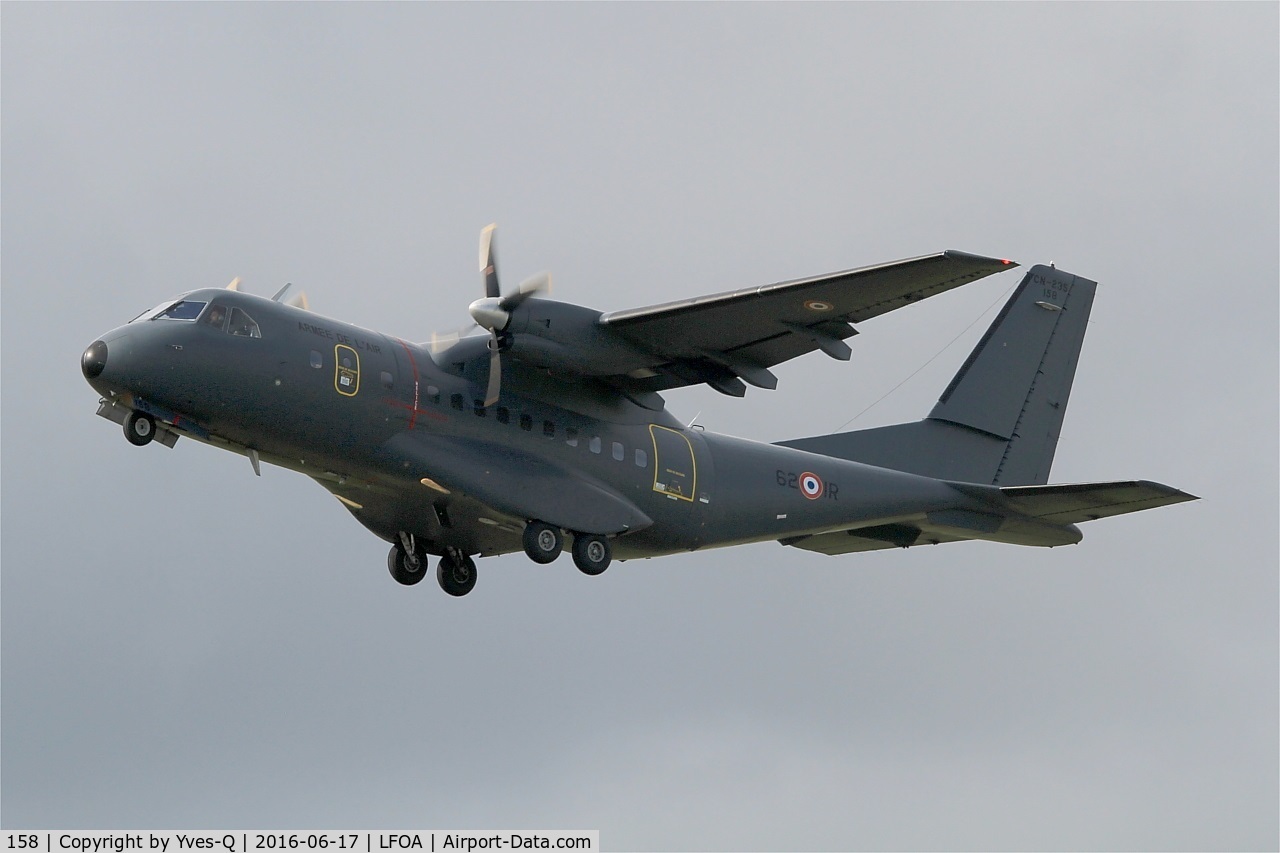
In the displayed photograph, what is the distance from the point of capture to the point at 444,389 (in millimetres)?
21188

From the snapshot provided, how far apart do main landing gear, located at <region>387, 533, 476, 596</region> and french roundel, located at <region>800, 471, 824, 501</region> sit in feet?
16.0

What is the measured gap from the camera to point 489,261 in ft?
71.9

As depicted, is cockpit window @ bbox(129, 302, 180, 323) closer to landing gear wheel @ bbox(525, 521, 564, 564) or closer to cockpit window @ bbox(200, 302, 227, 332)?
cockpit window @ bbox(200, 302, 227, 332)

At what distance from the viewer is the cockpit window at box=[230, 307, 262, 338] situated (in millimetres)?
19875

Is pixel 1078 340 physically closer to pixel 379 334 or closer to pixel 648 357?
pixel 648 357

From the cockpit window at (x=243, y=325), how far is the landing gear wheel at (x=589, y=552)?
5.06 meters

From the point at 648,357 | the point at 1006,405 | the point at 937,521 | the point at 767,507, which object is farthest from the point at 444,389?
the point at 1006,405

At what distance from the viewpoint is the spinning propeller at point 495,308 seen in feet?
68.7

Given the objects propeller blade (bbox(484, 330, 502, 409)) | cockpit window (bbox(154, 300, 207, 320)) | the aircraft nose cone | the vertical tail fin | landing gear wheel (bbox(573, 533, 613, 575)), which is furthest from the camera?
the vertical tail fin

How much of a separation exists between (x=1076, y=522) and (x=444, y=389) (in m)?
9.35

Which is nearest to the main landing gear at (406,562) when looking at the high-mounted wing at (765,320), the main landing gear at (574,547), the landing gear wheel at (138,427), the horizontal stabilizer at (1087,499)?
the main landing gear at (574,547)

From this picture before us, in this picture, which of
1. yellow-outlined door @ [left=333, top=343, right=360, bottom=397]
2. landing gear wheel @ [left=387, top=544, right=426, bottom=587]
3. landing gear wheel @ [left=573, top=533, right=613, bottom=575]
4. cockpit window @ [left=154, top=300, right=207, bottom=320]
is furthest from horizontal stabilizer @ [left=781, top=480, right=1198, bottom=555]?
cockpit window @ [left=154, top=300, right=207, bottom=320]

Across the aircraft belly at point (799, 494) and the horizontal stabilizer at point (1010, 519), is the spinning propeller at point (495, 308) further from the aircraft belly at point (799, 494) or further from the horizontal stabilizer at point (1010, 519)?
the horizontal stabilizer at point (1010, 519)

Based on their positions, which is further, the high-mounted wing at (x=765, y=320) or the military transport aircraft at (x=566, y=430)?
the military transport aircraft at (x=566, y=430)
